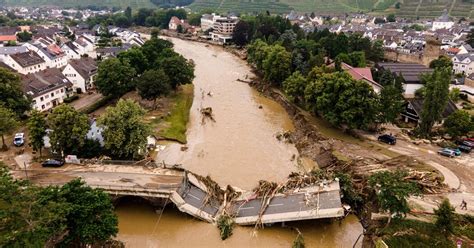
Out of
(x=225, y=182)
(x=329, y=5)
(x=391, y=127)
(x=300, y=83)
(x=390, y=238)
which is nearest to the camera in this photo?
(x=390, y=238)

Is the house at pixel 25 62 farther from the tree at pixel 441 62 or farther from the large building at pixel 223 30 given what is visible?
the tree at pixel 441 62

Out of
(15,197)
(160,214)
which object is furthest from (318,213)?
(15,197)

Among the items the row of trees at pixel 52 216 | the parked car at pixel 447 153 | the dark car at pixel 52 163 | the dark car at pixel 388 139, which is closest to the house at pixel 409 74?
the dark car at pixel 388 139

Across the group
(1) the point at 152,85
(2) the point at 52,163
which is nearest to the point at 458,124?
(1) the point at 152,85

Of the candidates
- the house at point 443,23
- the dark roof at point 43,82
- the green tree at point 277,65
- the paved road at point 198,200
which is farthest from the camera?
the house at point 443,23

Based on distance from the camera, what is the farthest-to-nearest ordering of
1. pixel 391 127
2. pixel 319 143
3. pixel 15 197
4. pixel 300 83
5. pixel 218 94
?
pixel 218 94 < pixel 300 83 < pixel 391 127 < pixel 319 143 < pixel 15 197

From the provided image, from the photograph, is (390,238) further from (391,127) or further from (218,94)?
(218,94)

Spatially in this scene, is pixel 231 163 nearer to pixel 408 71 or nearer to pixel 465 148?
pixel 465 148
